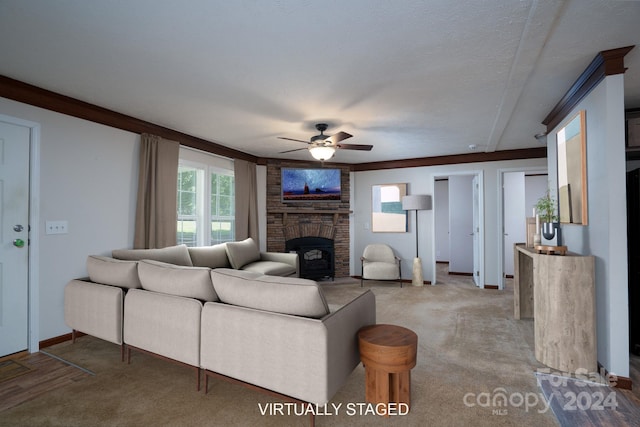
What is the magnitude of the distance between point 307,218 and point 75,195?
12.3ft

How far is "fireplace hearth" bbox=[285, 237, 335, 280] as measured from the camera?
19.6ft

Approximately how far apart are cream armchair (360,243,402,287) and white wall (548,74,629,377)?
3244mm

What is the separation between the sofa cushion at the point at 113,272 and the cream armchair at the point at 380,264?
3.82 m

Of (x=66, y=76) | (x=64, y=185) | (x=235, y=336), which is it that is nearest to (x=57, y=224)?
(x=64, y=185)

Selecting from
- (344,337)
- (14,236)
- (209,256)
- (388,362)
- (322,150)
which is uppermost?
(322,150)

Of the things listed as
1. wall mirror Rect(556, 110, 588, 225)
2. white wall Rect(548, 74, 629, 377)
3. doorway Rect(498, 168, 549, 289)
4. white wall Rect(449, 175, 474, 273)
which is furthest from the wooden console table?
white wall Rect(449, 175, 474, 273)

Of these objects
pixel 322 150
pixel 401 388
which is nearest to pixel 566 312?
pixel 401 388

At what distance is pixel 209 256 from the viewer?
4.33 meters

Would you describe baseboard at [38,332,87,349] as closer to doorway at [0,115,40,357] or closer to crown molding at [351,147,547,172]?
doorway at [0,115,40,357]

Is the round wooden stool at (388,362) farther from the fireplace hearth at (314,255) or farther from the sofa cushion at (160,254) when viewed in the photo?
the fireplace hearth at (314,255)

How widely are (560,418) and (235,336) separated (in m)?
2.05

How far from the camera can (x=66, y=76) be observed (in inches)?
104

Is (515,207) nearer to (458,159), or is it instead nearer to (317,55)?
(458,159)

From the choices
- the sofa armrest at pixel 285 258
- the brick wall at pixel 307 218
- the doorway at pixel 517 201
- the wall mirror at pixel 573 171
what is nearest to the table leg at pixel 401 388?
the wall mirror at pixel 573 171
